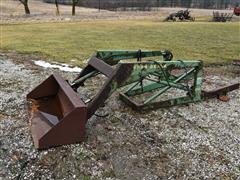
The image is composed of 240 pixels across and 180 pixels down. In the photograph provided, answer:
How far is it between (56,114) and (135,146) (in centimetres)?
125

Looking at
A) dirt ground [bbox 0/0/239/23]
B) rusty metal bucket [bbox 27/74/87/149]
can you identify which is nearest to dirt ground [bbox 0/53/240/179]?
rusty metal bucket [bbox 27/74/87/149]

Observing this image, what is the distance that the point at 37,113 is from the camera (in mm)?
4461

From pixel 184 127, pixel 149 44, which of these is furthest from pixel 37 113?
pixel 149 44

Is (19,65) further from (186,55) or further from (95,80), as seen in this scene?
(186,55)

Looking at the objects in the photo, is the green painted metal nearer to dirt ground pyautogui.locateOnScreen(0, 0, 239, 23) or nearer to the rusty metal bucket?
the rusty metal bucket

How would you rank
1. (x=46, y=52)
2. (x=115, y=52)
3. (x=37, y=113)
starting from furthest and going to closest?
(x=46, y=52) < (x=115, y=52) < (x=37, y=113)

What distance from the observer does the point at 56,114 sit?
4.42 m

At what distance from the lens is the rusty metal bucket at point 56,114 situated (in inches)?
144

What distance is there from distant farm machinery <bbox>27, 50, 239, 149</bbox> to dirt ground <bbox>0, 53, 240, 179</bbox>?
0.43 feet

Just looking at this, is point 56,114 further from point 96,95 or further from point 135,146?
point 135,146

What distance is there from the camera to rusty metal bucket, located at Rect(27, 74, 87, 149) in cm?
367

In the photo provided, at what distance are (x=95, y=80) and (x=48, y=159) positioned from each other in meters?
3.18

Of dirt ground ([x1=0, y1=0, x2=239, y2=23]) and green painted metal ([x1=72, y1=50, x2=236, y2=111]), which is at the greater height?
dirt ground ([x1=0, y1=0, x2=239, y2=23])

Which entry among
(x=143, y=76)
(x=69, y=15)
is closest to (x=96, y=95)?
(x=143, y=76)
